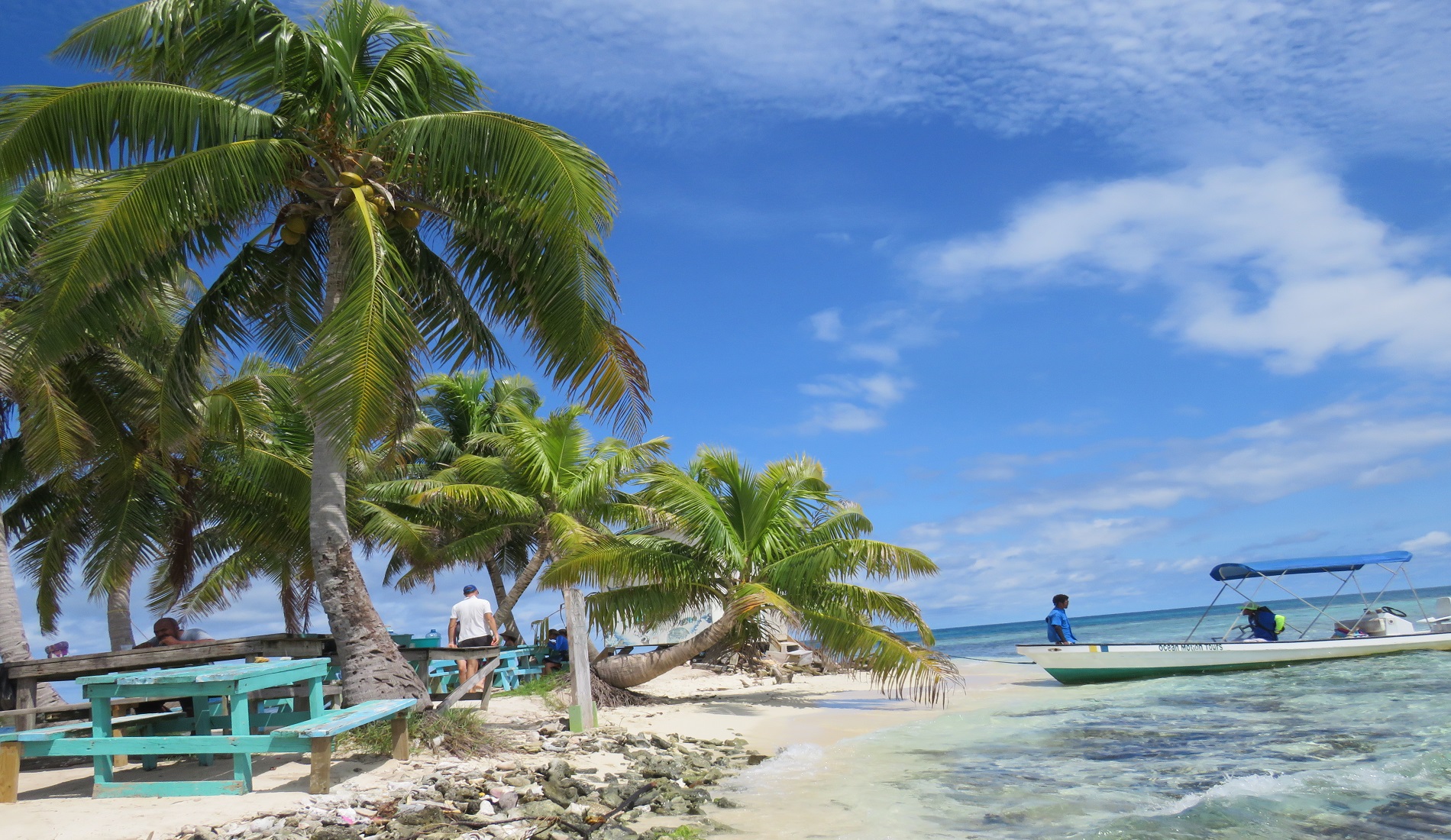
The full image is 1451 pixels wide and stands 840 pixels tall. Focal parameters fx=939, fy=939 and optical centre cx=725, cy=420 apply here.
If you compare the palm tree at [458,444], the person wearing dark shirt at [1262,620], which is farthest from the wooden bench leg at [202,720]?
the person wearing dark shirt at [1262,620]

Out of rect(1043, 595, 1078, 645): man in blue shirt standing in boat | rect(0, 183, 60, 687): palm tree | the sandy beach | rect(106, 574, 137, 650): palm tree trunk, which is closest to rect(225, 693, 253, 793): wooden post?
the sandy beach

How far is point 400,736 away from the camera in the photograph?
7699 millimetres

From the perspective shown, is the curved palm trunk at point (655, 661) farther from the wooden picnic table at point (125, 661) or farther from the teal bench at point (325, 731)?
the teal bench at point (325, 731)

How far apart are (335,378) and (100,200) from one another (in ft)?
8.51

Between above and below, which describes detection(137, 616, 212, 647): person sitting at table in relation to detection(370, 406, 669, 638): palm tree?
below

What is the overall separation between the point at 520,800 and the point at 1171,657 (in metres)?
13.5

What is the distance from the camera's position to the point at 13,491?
46.2 feet

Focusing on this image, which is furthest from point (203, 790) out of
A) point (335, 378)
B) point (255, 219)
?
point (255, 219)

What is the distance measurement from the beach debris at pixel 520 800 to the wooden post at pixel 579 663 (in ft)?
1.94

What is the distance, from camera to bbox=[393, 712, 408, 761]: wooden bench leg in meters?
7.65

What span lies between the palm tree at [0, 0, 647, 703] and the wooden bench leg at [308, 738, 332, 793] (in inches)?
75.3

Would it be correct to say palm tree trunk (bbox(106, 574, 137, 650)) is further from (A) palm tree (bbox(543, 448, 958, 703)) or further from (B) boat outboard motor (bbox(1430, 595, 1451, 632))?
(B) boat outboard motor (bbox(1430, 595, 1451, 632))

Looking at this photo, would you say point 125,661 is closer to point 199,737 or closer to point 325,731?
point 199,737

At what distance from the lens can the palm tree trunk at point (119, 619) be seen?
566 inches
